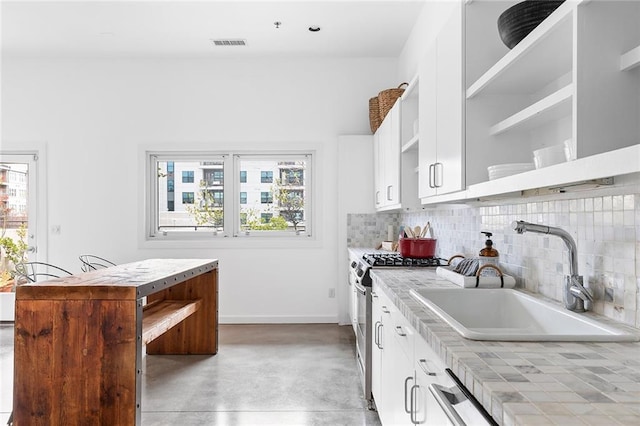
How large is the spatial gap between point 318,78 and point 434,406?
4475 millimetres

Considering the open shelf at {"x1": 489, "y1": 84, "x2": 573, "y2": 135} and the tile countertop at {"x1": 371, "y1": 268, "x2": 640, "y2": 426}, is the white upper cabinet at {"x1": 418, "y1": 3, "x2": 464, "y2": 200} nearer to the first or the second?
the open shelf at {"x1": 489, "y1": 84, "x2": 573, "y2": 135}

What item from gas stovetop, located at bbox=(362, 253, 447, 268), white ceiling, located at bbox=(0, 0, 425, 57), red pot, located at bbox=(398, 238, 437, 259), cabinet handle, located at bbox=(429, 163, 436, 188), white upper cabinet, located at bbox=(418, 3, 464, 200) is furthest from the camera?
white ceiling, located at bbox=(0, 0, 425, 57)

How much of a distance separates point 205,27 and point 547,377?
4305 millimetres

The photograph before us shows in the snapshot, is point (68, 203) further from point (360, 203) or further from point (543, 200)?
point (543, 200)

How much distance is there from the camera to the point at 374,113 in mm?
4750

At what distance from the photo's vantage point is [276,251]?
5156 millimetres

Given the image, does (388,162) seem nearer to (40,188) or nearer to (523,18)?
(523,18)

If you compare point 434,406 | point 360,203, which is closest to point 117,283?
point 434,406

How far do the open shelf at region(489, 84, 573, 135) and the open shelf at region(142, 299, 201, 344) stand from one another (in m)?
2.23

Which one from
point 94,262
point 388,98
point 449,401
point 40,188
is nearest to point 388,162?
point 388,98

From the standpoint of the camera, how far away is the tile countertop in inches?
29.2

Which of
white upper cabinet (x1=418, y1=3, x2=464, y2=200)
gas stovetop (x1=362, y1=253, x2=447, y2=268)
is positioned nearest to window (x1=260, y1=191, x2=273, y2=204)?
gas stovetop (x1=362, y1=253, x2=447, y2=268)

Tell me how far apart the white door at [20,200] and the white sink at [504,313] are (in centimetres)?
501

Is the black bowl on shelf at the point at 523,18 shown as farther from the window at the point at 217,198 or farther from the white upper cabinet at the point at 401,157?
the window at the point at 217,198
